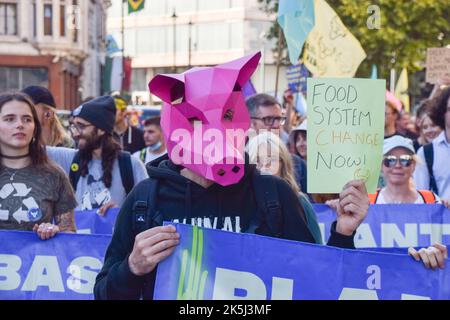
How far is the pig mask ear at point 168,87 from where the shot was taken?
3.70 metres

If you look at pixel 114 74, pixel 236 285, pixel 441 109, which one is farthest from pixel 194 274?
pixel 114 74

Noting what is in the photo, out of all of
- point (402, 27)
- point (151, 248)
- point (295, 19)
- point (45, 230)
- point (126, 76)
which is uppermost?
point (402, 27)

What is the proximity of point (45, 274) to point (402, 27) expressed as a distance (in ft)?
75.3

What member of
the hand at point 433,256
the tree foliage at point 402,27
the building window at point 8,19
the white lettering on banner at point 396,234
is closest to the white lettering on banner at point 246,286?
the hand at point 433,256

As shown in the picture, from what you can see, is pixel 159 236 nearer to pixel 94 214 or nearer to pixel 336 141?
pixel 336 141

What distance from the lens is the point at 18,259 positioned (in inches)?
219

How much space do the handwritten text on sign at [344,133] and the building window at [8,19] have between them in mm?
43881

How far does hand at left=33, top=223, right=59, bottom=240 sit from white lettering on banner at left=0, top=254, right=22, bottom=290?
20cm

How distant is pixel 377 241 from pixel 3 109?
282cm

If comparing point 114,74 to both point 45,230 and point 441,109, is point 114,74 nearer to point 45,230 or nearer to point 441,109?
point 441,109

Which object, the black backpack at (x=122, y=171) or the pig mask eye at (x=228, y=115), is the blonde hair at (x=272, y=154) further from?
the pig mask eye at (x=228, y=115)

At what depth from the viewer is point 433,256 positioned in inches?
152

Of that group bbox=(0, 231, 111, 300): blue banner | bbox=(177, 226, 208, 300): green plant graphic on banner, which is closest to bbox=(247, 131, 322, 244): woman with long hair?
bbox=(0, 231, 111, 300): blue banner
